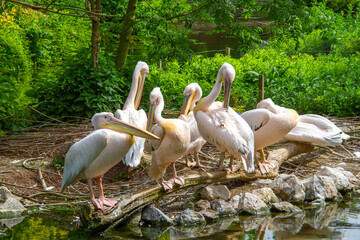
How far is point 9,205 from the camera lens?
15.5ft

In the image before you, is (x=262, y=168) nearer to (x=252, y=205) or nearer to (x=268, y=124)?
(x=268, y=124)

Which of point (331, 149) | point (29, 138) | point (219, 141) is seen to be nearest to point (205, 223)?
point (219, 141)

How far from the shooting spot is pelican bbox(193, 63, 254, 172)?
4594 millimetres

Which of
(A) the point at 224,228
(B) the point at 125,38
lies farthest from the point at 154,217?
(B) the point at 125,38

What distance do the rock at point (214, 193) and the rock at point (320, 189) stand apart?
91 cm

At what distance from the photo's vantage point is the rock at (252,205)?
4.84m

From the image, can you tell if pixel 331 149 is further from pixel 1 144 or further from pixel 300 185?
pixel 1 144

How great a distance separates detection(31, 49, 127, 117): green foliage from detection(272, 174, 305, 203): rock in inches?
137

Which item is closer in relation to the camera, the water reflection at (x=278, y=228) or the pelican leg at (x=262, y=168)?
the water reflection at (x=278, y=228)

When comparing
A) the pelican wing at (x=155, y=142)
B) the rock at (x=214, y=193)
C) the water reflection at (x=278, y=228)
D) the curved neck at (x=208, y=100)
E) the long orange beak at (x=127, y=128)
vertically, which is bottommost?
the water reflection at (x=278, y=228)

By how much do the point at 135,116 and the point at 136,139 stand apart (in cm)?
39

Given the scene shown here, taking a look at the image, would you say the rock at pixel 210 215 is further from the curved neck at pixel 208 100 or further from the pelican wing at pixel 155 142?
the curved neck at pixel 208 100

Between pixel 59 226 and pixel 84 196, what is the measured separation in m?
0.59

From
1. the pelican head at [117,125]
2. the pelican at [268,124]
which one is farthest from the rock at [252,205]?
the pelican head at [117,125]
